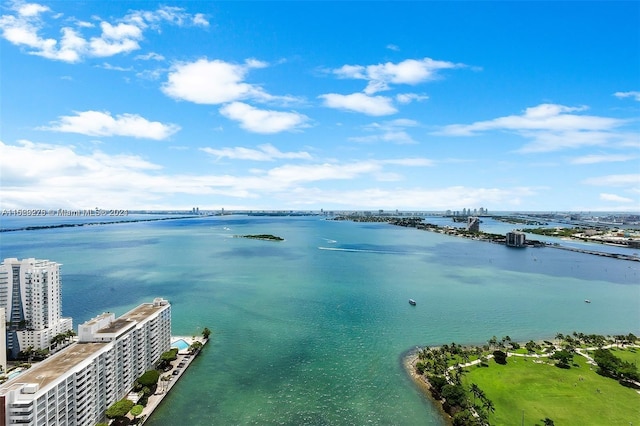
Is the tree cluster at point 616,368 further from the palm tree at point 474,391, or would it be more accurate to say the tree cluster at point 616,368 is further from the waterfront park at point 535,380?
the palm tree at point 474,391

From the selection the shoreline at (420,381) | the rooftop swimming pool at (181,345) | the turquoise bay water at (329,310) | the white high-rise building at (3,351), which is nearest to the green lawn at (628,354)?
the turquoise bay water at (329,310)

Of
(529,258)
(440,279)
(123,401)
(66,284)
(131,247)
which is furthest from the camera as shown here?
(131,247)

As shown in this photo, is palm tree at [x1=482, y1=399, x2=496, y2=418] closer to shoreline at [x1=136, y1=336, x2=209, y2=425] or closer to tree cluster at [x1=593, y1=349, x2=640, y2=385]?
tree cluster at [x1=593, y1=349, x2=640, y2=385]

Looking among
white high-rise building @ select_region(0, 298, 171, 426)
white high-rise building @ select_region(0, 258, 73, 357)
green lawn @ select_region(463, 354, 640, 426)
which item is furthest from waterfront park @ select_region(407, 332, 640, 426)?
white high-rise building @ select_region(0, 258, 73, 357)

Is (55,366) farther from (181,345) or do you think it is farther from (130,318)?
(181,345)

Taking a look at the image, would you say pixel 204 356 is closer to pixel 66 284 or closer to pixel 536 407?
pixel 536 407

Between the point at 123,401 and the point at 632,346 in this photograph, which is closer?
the point at 123,401

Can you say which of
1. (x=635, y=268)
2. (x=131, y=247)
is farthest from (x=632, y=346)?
(x=131, y=247)
